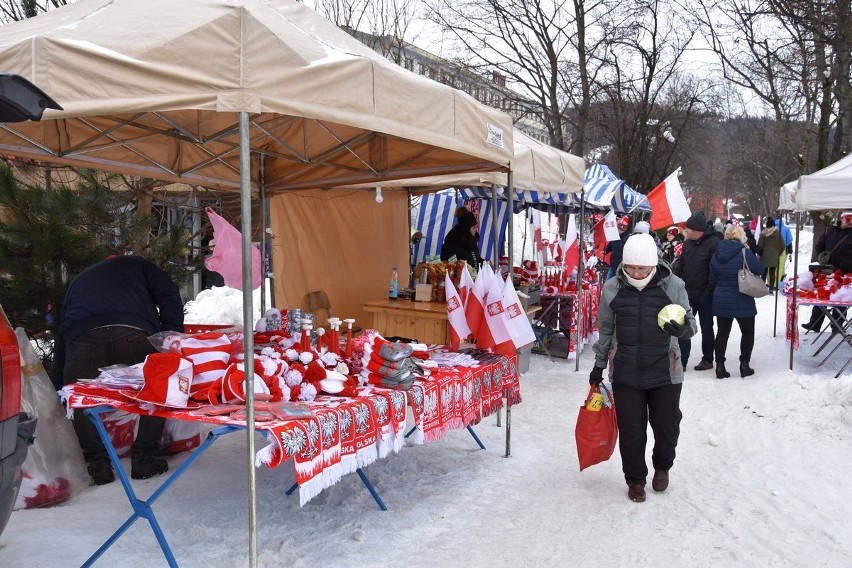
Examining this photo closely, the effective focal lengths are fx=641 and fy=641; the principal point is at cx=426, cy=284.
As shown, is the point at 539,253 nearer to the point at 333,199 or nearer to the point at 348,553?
the point at 333,199

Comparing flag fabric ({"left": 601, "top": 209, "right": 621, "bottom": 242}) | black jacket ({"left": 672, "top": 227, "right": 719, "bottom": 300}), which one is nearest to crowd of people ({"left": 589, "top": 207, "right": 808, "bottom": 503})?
black jacket ({"left": 672, "top": 227, "right": 719, "bottom": 300})

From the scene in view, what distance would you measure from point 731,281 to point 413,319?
3.80 meters

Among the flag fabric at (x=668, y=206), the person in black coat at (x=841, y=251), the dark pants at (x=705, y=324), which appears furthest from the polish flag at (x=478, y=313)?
the person in black coat at (x=841, y=251)

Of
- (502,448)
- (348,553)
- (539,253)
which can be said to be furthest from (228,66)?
(539,253)

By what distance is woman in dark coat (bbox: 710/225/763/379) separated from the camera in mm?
7512

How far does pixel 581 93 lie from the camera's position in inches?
803

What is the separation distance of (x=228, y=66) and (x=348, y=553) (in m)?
2.57

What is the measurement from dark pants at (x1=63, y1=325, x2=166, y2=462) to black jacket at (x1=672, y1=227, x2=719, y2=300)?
634cm

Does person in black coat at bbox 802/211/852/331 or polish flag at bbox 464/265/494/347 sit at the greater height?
person in black coat at bbox 802/211/852/331

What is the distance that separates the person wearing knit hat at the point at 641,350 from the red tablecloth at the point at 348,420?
952mm

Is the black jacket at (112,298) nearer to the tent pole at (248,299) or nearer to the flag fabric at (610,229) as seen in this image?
the tent pole at (248,299)

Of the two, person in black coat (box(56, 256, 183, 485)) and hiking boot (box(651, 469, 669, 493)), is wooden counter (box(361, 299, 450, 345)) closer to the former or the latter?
hiking boot (box(651, 469, 669, 493))

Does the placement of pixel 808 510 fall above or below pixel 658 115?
below

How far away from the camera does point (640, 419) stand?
4.30m
